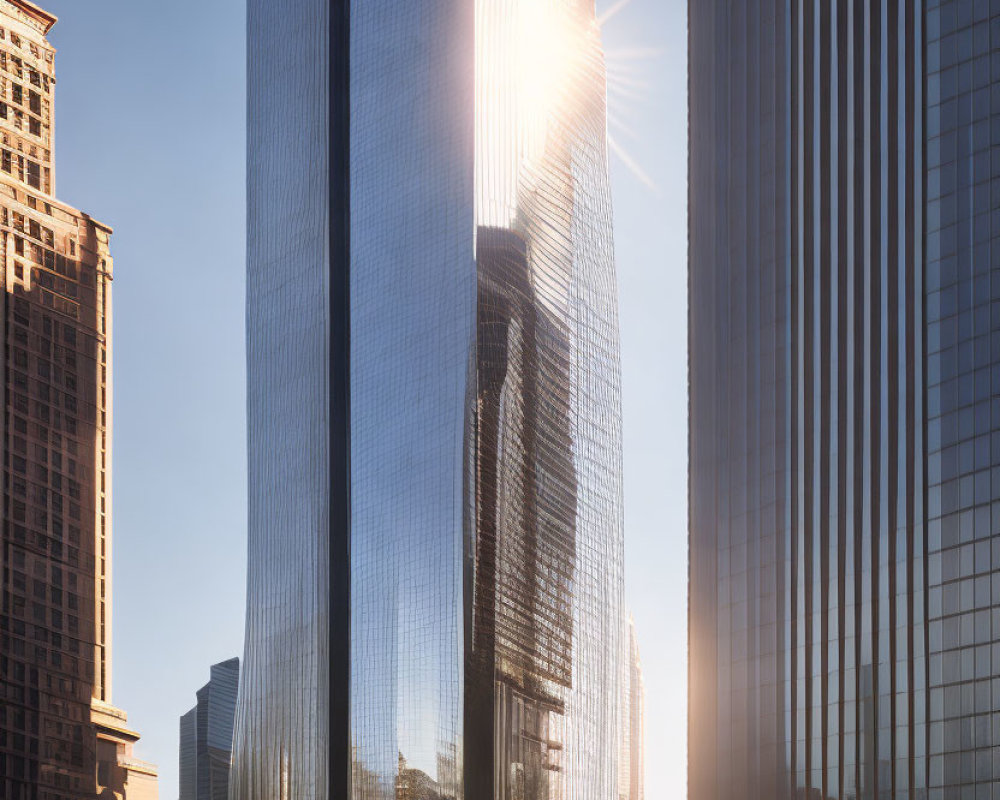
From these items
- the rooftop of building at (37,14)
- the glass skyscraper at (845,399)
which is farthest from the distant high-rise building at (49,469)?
the glass skyscraper at (845,399)

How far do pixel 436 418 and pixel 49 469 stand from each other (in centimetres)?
4195

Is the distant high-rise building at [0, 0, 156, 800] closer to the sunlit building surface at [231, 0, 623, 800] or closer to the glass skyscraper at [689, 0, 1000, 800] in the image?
the sunlit building surface at [231, 0, 623, 800]

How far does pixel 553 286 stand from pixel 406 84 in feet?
97.0

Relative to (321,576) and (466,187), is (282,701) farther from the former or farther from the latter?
(466,187)

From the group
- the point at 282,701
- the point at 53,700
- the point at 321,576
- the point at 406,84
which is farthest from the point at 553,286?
the point at 53,700

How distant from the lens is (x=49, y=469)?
15225 centimetres

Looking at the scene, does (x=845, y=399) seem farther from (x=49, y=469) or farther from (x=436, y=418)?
(x=49, y=469)

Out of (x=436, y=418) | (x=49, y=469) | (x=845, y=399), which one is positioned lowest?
(x=845, y=399)

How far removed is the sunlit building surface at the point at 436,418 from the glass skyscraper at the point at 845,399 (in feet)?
212

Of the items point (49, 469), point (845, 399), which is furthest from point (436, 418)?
point (845, 399)

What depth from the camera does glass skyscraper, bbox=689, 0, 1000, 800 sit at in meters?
62.4

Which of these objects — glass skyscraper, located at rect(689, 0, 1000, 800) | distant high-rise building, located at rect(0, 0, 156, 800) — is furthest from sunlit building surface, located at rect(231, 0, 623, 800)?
glass skyscraper, located at rect(689, 0, 1000, 800)

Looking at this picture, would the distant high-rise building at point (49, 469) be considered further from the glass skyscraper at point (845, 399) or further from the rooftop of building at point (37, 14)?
the glass skyscraper at point (845, 399)

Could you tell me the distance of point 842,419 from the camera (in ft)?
234
